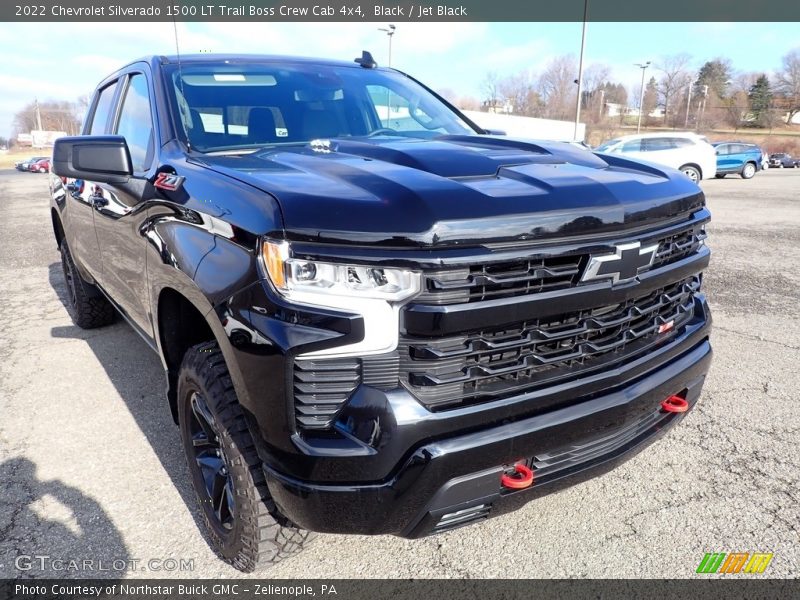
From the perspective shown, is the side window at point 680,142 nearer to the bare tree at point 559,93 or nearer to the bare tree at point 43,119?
the bare tree at point 559,93

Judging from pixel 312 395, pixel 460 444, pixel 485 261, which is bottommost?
pixel 460 444

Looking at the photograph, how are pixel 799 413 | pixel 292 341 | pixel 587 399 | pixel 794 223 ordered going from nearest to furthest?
pixel 292 341 < pixel 587 399 < pixel 799 413 < pixel 794 223

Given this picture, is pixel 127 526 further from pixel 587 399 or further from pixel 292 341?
pixel 587 399

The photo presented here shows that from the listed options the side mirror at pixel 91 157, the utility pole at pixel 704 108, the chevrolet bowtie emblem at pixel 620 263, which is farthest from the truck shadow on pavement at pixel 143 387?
the utility pole at pixel 704 108

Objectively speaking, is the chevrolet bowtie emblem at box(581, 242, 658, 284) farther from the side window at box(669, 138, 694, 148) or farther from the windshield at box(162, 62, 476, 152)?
the side window at box(669, 138, 694, 148)

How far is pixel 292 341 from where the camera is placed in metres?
1.63

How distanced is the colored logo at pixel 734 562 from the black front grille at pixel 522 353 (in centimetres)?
86

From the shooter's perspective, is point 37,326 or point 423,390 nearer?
point 423,390

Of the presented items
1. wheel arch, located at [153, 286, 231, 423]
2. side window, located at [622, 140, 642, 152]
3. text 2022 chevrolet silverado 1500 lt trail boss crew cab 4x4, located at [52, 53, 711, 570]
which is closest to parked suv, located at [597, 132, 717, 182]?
side window, located at [622, 140, 642, 152]

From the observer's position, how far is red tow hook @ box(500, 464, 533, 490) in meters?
1.87

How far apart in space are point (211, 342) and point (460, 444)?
3.31 feet

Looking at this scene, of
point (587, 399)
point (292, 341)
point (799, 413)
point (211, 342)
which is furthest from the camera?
point (799, 413)

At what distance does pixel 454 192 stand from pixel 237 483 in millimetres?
1164

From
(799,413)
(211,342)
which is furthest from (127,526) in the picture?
(799,413)
